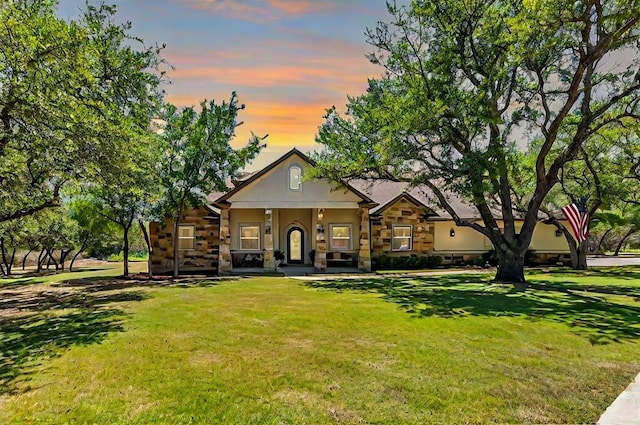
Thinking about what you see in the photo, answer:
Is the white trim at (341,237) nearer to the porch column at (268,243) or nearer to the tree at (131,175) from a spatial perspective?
the porch column at (268,243)

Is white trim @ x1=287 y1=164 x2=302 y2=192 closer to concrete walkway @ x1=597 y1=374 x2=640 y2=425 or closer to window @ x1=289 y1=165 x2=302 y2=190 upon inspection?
window @ x1=289 y1=165 x2=302 y2=190

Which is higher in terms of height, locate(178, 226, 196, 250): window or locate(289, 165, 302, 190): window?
locate(289, 165, 302, 190): window

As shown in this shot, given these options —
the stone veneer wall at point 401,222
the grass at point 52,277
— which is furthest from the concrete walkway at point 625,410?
the grass at point 52,277

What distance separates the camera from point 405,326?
8641 millimetres

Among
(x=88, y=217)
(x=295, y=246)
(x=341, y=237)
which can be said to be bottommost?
(x=295, y=246)

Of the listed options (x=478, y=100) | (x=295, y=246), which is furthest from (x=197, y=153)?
(x=478, y=100)

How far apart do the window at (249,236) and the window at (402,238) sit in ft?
27.6

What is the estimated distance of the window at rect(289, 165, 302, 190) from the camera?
2269 centimetres

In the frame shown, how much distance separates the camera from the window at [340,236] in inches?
959

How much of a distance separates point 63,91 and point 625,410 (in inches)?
454

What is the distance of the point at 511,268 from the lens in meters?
16.7

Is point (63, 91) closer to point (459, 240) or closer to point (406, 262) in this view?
point (406, 262)

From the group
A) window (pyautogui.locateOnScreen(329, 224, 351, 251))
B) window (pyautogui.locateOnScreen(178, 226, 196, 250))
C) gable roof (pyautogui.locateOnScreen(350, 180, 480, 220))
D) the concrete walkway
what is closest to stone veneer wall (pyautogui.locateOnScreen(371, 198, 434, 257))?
gable roof (pyautogui.locateOnScreen(350, 180, 480, 220))

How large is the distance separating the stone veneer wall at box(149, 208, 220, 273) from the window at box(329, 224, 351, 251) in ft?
22.5
